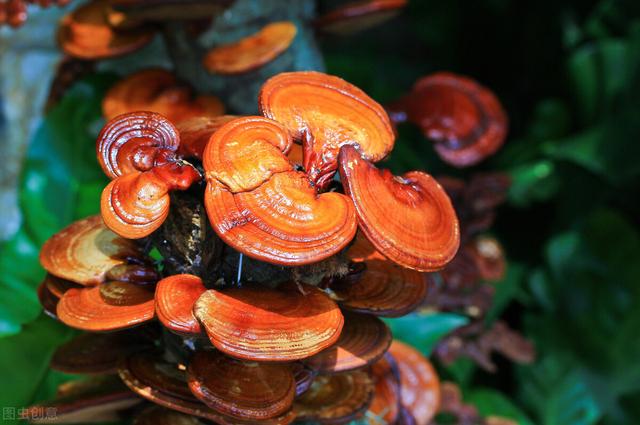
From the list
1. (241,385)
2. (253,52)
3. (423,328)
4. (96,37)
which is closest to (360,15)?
(253,52)

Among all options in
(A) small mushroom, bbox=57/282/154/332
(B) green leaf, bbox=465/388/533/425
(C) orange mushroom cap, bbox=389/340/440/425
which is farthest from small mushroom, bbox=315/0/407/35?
(B) green leaf, bbox=465/388/533/425

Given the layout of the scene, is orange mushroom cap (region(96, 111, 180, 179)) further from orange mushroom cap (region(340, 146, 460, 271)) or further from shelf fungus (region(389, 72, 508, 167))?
shelf fungus (region(389, 72, 508, 167))

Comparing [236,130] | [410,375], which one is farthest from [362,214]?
[410,375]

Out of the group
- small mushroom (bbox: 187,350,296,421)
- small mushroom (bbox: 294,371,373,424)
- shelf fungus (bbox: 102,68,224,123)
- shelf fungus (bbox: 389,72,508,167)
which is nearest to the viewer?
small mushroom (bbox: 187,350,296,421)

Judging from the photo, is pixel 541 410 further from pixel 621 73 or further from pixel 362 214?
pixel 362 214

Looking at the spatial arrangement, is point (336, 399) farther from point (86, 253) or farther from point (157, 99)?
point (157, 99)

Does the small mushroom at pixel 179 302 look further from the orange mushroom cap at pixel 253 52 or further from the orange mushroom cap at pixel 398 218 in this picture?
the orange mushroom cap at pixel 253 52
